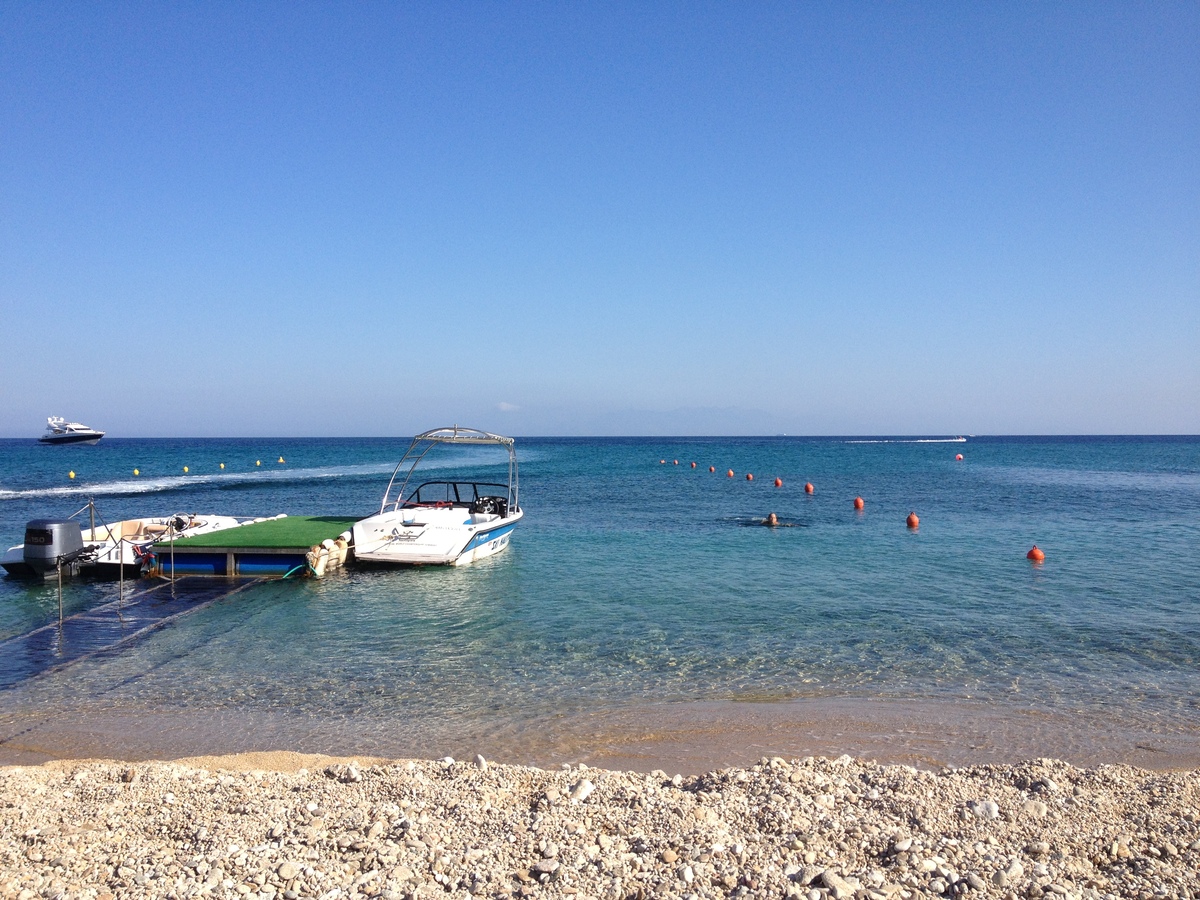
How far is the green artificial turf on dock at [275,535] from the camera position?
A: 18.3 metres

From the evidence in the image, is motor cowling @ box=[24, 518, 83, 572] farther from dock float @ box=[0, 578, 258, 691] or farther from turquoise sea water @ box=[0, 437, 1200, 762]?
dock float @ box=[0, 578, 258, 691]

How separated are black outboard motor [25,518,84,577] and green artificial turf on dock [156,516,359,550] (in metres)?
1.83

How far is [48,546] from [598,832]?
15.7 m

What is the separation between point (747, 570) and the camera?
741 inches

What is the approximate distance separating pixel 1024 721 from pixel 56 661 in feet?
44.6

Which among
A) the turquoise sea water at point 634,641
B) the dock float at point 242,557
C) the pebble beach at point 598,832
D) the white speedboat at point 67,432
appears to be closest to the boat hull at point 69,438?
the white speedboat at point 67,432

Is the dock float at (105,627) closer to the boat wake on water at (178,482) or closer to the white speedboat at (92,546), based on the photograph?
the white speedboat at (92,546)

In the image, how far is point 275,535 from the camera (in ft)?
64.0

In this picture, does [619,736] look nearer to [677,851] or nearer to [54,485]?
[677,851]

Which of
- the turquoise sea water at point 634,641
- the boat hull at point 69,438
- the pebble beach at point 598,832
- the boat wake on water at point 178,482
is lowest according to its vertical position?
the turquoise sea water at point 634,641

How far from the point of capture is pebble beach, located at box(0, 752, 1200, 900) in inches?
204

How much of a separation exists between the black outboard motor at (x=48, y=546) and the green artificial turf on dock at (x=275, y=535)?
183 centimetres

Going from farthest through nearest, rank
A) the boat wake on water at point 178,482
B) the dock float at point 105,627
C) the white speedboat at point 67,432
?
the white speedboat at point 67,432 → the boat wake on water at point 178,482 → the dock float at point 105,627

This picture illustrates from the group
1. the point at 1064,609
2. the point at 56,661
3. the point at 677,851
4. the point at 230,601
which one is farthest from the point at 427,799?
the point at 1064,609
